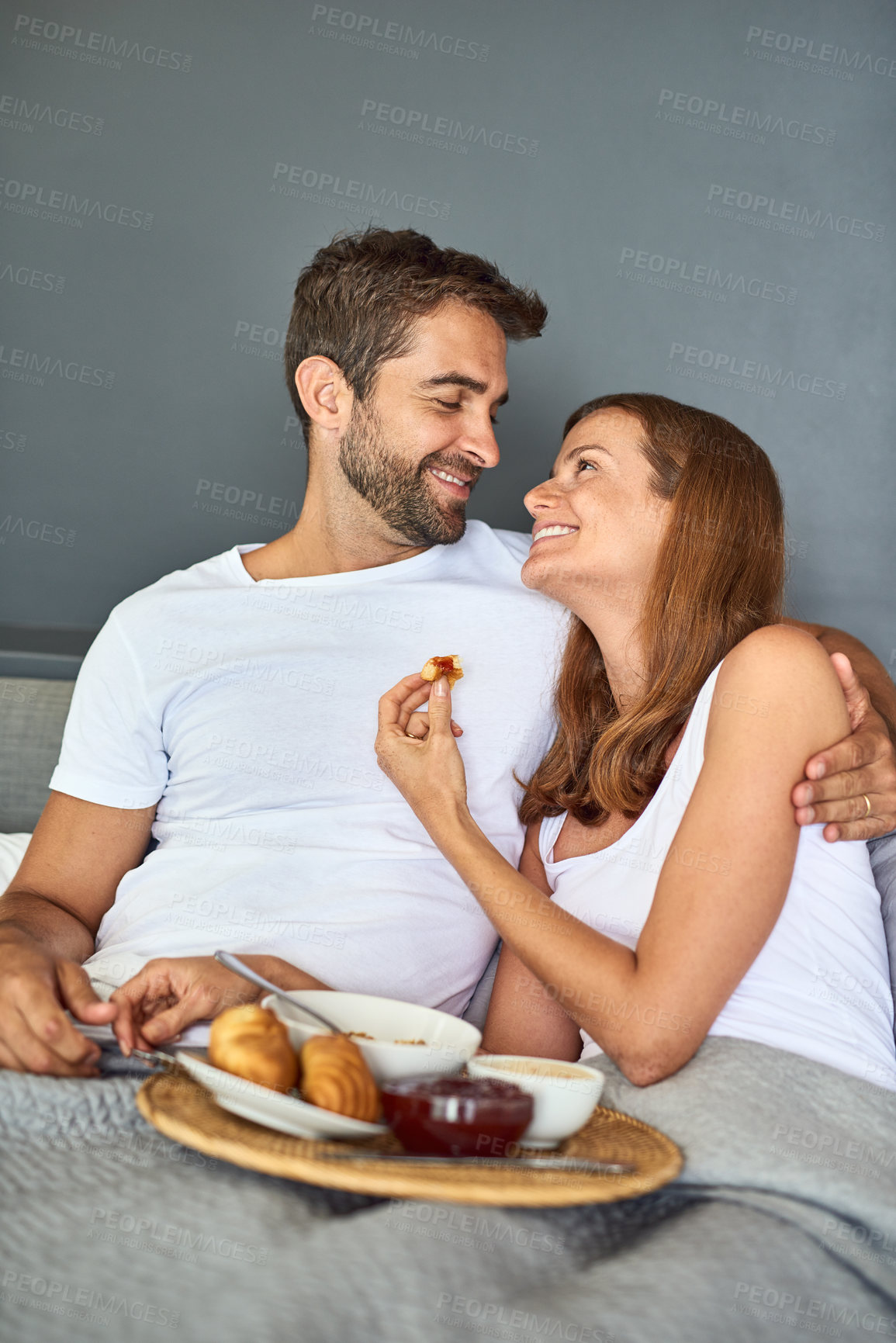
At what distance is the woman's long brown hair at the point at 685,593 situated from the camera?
4.97ft

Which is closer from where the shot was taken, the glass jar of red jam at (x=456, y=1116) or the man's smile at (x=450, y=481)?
the glass jar of red jam at (x=456, y=1116)

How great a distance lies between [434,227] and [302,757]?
60.6 inches

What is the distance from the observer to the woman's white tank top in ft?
3.96

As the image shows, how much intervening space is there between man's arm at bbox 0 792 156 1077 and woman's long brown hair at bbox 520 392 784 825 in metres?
0.69

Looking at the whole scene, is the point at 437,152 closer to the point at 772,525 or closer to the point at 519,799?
the point at 772,525

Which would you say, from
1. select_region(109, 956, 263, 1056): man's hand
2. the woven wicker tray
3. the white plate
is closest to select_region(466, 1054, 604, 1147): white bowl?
the woven wicker tray

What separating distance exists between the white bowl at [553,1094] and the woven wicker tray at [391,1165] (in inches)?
0.7

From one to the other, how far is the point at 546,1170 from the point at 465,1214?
0.35 ft

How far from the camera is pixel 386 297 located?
1.85 m


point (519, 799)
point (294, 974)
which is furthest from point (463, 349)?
point (294, 974)

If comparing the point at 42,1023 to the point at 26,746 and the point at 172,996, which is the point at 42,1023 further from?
the point at 26,746

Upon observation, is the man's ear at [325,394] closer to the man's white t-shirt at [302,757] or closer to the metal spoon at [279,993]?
the man's white t-shirt at [302,757]

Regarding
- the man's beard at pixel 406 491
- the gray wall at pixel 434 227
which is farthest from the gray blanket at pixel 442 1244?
the gray wall at pixel 434 227

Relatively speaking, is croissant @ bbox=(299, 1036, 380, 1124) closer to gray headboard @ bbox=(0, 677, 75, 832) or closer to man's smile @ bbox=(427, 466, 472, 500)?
man's smile @ bbox=(427, 466, 472, 500)
